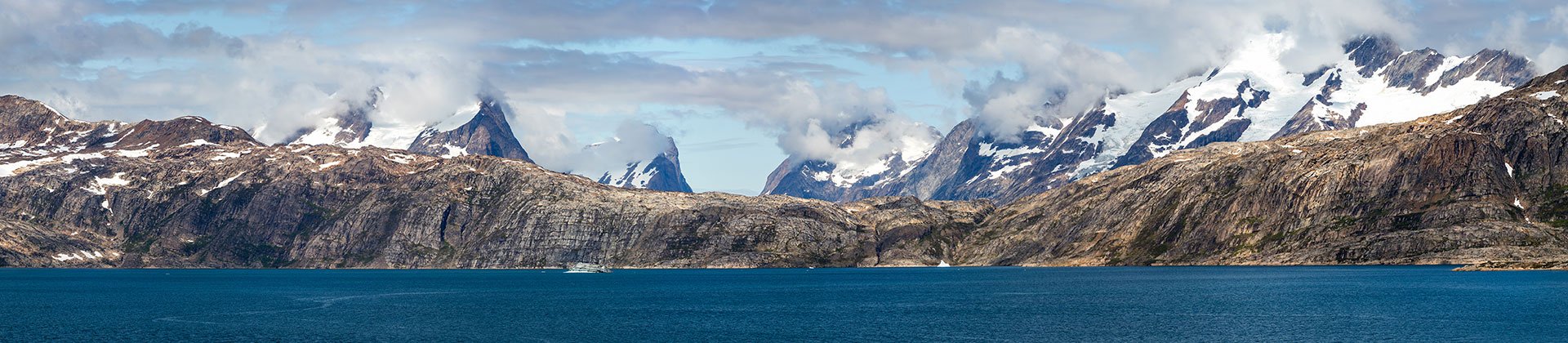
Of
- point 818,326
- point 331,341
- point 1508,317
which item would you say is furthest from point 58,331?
point 1508,317

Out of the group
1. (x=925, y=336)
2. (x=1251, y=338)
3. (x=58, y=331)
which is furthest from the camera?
(x=58, y=331)

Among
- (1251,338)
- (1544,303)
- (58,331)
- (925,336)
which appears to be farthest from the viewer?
(1544,303)

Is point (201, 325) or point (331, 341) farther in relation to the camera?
point (201, 325)

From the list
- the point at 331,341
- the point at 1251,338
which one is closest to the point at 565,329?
the point at 331,341

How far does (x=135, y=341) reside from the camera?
160 m

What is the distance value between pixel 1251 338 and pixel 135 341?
4891 inches

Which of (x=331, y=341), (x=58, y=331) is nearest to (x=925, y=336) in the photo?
(x=331, y=341)

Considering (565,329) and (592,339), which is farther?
(565,329)

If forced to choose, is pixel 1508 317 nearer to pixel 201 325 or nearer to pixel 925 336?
pixel 925 336

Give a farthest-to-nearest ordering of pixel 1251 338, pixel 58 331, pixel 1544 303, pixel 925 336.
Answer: pixel 1544 303, pixel 58 331, pixel 925 336, pixel 1251 338

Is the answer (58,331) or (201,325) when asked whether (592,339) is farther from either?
(58,331)

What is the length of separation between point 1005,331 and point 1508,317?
61.1m

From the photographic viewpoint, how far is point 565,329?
18025cm

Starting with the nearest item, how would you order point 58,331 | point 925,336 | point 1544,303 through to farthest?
point 925,336
point 58,331
point 1544,303
